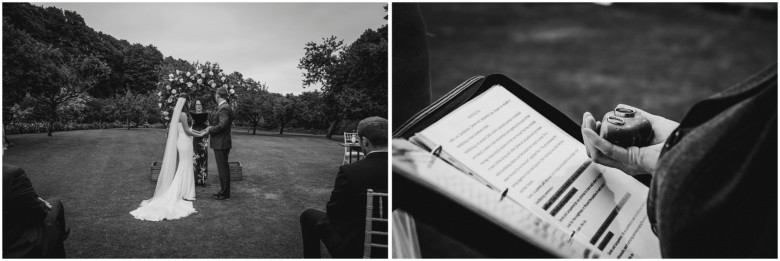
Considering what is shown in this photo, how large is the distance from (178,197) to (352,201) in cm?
304

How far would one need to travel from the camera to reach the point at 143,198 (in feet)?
13.6

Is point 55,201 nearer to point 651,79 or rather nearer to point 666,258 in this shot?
point 666,258

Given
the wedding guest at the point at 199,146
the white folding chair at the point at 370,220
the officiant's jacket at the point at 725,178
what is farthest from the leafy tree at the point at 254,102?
the officiant's jacket at the point at 725,178

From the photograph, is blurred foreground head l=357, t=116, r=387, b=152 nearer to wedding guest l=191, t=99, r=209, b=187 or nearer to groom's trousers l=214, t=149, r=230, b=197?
groom's trousers l=214, t=149, r=230, b=197

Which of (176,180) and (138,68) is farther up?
(138,68)

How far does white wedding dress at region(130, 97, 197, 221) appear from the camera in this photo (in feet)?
11.8

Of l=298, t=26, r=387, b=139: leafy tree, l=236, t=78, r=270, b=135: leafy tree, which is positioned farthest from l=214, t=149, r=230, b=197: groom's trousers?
l=236, t=78, r=270, b=135: leafy tree

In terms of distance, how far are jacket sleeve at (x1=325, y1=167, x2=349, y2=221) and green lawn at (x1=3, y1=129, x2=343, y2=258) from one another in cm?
103

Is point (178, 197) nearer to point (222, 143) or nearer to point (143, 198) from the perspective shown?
point (143, 198)

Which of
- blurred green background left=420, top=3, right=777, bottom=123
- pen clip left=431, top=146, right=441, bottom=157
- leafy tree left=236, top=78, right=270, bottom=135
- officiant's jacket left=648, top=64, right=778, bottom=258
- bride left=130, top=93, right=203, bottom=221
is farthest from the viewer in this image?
leafy tree left=236, top=78, right=270, bottom=135

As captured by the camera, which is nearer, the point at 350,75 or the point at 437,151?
the point at 437,151

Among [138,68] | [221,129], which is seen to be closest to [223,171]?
[221,129]

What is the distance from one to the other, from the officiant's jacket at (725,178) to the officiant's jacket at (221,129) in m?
4.37

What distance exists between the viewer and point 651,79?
2377 millimetres
